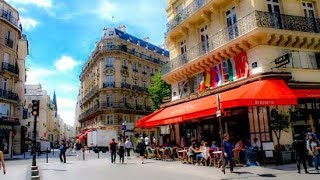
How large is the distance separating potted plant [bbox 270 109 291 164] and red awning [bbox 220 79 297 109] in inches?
54.1

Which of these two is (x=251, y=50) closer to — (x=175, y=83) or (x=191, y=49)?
(x=191, y=49)

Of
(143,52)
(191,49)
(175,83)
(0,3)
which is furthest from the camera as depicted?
(143,52)

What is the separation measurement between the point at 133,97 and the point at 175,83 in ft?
101

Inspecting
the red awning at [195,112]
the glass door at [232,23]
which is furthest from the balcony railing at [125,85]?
the glass door at [232,23]

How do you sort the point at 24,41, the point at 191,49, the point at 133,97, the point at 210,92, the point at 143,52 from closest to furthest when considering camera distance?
the point at 210,92
the point at 191,49
the point at 24,41
the point at 133,97
the point at 143,52

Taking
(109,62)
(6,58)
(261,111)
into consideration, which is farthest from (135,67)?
(261,111)

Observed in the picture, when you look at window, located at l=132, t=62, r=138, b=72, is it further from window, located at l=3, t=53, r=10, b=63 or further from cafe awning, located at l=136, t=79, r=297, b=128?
cafe awning, located at l=136, t=79, r=297, b=128

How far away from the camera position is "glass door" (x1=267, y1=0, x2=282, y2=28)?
51.0ft

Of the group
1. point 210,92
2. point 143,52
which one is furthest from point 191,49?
point 143,52

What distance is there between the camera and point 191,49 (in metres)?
20.6

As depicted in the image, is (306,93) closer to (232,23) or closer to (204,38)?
(232,23)

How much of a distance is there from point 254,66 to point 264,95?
9.49 feet

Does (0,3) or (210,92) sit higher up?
(0,3)

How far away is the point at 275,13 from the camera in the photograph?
15.7 m
